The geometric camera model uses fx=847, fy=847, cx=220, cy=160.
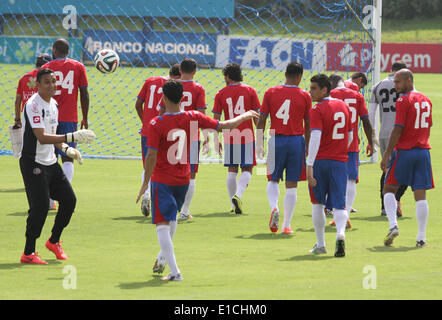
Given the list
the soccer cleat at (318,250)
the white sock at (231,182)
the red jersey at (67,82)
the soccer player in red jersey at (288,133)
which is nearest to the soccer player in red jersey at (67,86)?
the red jersey at (67,82)

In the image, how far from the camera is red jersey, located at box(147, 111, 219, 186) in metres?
7.60

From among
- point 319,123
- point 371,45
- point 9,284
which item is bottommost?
point 9,284

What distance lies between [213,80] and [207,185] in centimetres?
1796

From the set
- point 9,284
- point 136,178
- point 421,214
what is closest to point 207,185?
point 136,178

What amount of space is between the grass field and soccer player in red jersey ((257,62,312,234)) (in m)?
0.45

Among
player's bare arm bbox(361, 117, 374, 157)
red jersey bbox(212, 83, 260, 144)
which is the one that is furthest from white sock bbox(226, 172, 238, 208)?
player's bare arm bbox(361, 117, 374, 157)

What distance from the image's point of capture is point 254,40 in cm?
3431

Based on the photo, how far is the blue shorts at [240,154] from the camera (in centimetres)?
1223

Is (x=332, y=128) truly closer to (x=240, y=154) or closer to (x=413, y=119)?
(x=413, y=119)

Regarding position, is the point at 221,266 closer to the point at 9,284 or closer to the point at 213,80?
the point at 9,284

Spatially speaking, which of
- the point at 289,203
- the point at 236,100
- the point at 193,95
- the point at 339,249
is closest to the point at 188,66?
the point at 193,95

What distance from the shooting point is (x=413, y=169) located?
9.50 meters

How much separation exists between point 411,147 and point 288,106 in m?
1.71

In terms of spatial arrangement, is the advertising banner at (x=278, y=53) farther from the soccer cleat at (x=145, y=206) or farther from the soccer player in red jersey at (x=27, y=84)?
the soccer cleat at (x=145, y=206)
